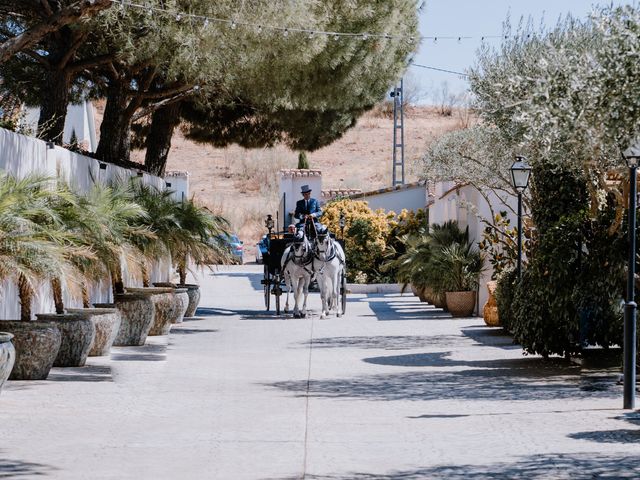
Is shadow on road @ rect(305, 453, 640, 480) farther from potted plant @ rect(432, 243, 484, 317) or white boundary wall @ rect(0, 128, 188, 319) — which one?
potted plant @ rect(432, 243, 484, 317)

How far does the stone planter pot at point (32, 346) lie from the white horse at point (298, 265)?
40.0 feet

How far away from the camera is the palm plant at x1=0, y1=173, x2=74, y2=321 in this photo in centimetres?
1178

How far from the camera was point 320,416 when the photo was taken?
11.3 m

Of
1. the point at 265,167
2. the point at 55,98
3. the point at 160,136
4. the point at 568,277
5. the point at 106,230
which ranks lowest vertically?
the point at 568,277

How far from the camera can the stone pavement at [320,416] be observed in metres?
8.65

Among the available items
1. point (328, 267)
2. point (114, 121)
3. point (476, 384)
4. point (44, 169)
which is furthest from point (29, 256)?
point (328, 267)

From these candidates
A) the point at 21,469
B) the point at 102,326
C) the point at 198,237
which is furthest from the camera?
the point at 198,237

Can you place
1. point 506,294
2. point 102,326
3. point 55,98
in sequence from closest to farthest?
point 102,326 < point 506,294 < point 55,98

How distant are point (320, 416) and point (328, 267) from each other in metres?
14.4

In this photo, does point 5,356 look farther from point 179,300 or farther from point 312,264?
point 312,264

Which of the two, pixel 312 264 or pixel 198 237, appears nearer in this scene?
pixel 198 237

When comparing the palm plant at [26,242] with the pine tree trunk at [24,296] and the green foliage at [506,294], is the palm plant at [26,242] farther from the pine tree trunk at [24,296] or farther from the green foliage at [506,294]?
the green foliage at [506,294]

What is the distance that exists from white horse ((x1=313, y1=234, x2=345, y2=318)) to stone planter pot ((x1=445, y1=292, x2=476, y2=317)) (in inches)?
99.8

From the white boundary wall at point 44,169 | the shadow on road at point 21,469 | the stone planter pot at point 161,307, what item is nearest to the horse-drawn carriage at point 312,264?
the stone planter pot at point 161,307
